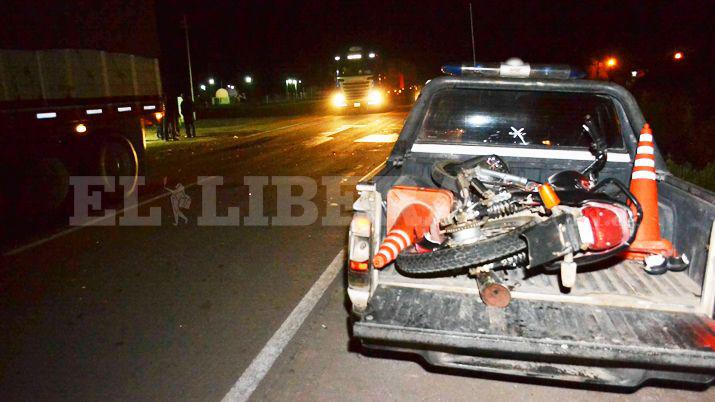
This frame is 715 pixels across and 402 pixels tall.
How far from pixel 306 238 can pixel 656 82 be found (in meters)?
19.8

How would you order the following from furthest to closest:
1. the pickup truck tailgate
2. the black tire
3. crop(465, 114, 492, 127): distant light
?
1. crop(465, 114, 492, 127): distant light
2. the black tire
3. the pickup truck tailgate

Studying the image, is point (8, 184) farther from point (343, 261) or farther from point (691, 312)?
point (691, 312)

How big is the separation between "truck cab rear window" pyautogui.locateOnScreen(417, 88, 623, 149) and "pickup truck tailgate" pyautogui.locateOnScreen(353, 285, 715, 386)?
178 centimetres

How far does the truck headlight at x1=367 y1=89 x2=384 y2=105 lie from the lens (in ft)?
123

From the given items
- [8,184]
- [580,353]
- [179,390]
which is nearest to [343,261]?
[179,390]

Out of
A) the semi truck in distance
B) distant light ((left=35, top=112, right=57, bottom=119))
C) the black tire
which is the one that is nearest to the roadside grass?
the black tire

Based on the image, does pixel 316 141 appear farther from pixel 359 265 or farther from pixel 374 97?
pixel 374 97

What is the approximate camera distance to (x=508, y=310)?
299cm

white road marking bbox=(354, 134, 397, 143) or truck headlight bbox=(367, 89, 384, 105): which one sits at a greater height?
truck headlight bbox=(367, 89, 384, 105)

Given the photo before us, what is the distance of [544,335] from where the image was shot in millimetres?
2715

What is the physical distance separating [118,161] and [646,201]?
932cm

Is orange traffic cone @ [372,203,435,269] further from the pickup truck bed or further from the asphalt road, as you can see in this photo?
the asphalt road

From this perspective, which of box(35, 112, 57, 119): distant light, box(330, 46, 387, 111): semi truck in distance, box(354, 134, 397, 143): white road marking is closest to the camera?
box(35, 112, 57, 119): distant light

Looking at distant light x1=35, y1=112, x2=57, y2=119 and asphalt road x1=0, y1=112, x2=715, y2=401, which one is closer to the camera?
asphalt road x1=0, y1=112, x2=715, y2=401
